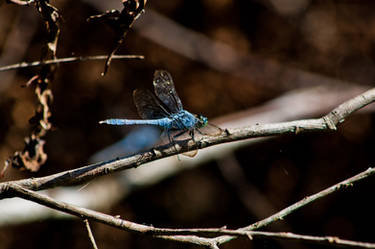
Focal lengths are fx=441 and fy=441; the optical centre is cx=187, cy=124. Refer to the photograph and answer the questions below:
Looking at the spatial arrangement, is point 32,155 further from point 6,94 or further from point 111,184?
point 6,94

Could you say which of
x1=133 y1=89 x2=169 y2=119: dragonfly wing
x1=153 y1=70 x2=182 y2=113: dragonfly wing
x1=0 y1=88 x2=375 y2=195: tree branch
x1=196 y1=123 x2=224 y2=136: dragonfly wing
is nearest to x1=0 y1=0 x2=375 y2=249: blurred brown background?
x1=153 y1=70 x2=182 y2=113: dragonfly wing

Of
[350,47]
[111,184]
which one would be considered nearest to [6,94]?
[111,184]

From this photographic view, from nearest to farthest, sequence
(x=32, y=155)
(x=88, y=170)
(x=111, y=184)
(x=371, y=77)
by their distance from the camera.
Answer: (x=88, y=170) < (x=32, y=155) < (x=111, y=184) < (x=371, y=77)

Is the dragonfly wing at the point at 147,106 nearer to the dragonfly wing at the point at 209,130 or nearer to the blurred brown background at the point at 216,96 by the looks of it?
the dragonfly wing at the point at 209,130

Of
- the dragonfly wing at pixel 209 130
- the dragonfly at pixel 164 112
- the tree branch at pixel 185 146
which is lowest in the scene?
the tree branch at pixel 185 146

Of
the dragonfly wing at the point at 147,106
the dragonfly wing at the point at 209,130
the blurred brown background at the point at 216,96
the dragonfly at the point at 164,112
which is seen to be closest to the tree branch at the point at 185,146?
the dragonfly wing at the point at 209,130

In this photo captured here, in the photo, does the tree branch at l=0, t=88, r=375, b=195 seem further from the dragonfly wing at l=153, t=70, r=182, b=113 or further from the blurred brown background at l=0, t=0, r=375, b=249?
the blurred brown background at l=0, t=0, r=375, b=249

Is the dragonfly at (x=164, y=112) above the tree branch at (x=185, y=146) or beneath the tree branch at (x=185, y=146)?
above
